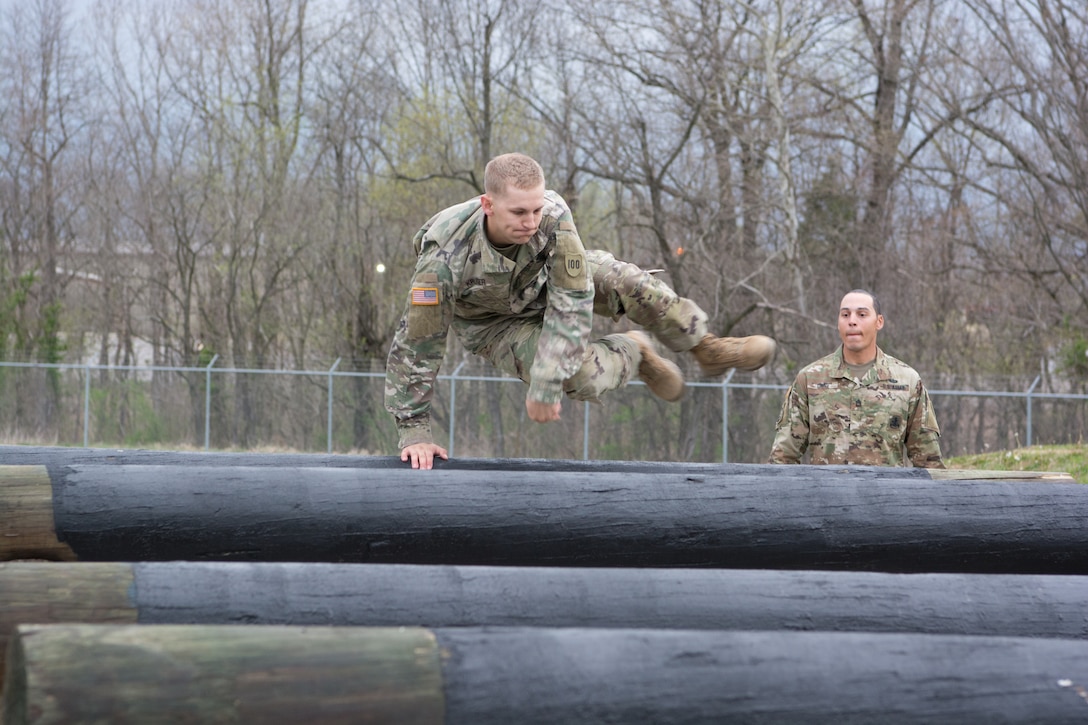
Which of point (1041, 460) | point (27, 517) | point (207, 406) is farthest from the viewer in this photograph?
point (207, 406)

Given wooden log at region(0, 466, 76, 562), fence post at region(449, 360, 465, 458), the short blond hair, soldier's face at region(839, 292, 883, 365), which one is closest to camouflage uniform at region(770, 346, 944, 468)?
soldier's face at region(839, 292, 883, 365)

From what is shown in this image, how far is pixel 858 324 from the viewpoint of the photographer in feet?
20.7

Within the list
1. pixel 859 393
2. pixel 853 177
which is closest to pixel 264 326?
pixel 853 177

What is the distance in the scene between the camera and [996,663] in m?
2.73

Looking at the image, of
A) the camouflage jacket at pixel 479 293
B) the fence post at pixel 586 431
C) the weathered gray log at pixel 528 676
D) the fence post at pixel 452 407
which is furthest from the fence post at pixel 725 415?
the weathered gray log at pixel 528 676

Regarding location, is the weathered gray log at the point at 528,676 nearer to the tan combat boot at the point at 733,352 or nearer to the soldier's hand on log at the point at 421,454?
the soldier's hand on log at the point at 421,454

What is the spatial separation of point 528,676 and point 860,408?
14.0 feet

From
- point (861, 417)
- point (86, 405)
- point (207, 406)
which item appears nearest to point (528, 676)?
point (861, 417)

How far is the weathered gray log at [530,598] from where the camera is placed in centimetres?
284

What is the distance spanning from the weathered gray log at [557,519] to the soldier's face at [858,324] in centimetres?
236

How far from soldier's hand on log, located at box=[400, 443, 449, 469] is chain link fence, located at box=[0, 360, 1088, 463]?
12.3 m

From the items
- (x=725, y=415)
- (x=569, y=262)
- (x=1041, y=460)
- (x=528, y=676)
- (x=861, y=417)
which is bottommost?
(x=1041, y=460)

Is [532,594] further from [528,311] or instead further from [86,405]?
[86,405]

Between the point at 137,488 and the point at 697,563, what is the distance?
191 centimetres
